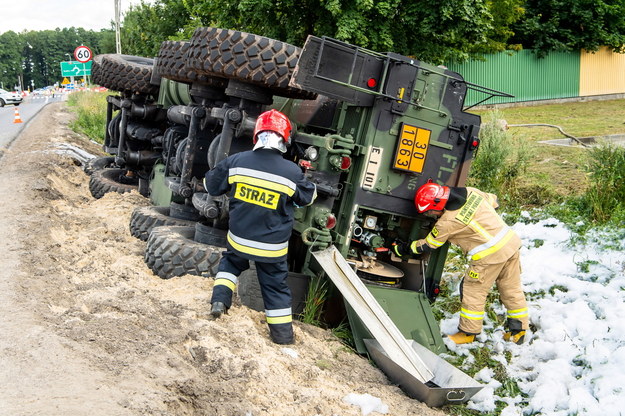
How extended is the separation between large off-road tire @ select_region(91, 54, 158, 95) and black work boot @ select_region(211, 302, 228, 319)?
496cm

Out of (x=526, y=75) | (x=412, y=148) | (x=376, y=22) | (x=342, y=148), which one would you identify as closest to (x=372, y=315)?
(x=342, y=148)

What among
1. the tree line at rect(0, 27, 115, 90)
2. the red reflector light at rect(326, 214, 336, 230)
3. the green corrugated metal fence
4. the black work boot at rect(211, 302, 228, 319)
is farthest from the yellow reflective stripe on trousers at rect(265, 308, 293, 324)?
the tree line at rect(0, 27, 115, 90)

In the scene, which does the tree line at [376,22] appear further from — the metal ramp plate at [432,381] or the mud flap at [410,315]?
the metal ramp plate at [432,381]

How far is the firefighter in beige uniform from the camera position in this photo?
5.18m

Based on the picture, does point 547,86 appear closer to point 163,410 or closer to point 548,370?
point 548,370

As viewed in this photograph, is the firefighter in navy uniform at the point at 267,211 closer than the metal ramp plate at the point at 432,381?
No

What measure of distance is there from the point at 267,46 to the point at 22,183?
561cm

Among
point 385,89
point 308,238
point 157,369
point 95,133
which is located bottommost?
point 95,133

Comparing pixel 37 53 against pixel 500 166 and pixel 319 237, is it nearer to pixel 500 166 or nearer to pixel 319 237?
pixel 500 166

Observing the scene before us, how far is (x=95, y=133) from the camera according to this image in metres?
16.9

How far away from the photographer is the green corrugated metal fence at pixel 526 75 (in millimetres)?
23752

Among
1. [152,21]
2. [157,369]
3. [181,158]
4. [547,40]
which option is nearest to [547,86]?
[547,40]

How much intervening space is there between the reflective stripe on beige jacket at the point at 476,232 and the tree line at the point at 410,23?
9.06 metres

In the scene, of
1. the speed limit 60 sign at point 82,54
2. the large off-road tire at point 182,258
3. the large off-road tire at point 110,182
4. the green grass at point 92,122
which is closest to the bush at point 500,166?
the large off-road tire at point 182,258
